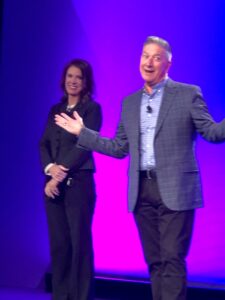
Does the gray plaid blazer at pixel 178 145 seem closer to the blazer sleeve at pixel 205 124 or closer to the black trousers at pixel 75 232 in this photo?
the blazer sleeve at pixel 205 124

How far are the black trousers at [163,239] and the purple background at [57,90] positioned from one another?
123 cm

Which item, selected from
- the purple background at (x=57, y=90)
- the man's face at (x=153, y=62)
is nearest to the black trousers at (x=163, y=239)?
the man's face at (x=153, y=62)

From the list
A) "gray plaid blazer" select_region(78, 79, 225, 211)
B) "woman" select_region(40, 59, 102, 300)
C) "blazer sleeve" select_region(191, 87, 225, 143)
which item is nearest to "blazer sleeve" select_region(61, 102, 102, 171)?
"woman" select_region(40, 59, 102, 300)

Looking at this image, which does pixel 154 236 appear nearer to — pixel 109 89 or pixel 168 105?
pixel 168 105

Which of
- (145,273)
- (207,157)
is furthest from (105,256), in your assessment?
(207,157)

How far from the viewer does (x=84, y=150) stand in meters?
3.39

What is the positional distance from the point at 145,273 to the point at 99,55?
1.61 meters

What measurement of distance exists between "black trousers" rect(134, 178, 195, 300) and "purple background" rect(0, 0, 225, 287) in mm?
1232

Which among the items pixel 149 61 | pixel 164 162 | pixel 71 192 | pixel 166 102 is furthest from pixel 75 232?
pixel 149 61

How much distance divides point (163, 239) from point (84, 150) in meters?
0.83

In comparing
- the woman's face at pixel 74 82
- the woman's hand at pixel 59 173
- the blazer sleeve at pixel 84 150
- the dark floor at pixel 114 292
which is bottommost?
the dark floor at pixel 114 292

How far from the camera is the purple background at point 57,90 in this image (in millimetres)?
4215

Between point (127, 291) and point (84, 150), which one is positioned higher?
point (84, 150)

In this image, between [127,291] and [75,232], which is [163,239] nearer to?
[75,232]
